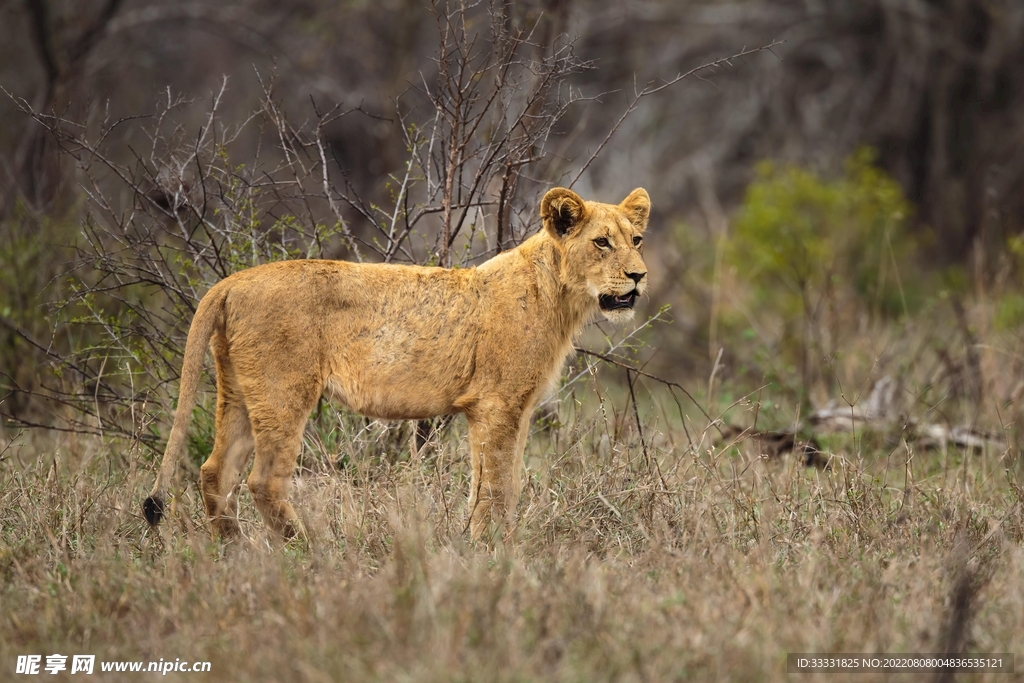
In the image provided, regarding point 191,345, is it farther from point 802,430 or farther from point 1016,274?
point 1016,274

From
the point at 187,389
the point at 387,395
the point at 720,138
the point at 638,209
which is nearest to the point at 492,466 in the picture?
the point at 387,395

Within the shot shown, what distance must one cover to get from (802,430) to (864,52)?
41.9ft

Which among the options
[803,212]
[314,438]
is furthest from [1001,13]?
[314,438]

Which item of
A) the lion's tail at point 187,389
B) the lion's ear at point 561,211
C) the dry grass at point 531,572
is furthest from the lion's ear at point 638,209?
the lion's tail at point 187,389

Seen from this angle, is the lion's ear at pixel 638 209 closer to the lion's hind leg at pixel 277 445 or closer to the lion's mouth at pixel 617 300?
the lion's mouth at pixel 617 300

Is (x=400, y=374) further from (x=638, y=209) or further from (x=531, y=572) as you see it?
(x=638, y=209)

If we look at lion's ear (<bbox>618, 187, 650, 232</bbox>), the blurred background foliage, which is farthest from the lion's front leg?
the blurred background foliage

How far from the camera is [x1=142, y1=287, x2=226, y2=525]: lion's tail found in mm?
4879

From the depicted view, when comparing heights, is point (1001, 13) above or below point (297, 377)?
above

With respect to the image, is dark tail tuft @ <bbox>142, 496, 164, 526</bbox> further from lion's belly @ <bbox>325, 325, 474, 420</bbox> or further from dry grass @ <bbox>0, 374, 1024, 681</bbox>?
lion's belly @ <bbox>325, 325, 474, 420</bbox>

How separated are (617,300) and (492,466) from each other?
3.47 ft

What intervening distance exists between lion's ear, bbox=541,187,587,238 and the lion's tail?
162cm

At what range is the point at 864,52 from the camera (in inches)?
750

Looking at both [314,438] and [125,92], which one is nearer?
[314,438]
